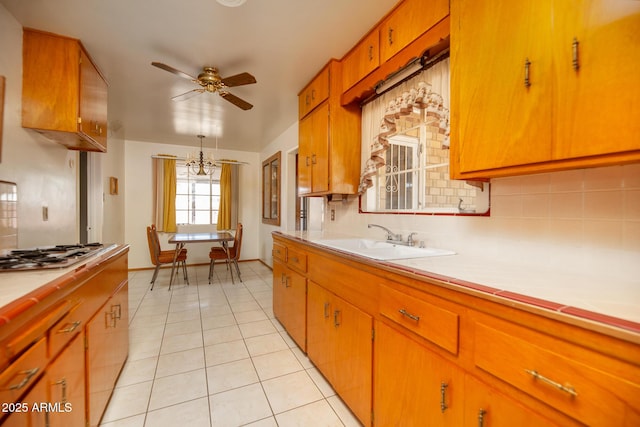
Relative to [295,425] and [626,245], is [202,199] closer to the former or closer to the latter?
[295,425]

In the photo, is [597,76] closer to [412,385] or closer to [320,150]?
[412,385]

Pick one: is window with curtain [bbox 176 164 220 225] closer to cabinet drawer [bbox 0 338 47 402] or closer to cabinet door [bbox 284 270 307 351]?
cabinet door [bbox 284 270 307 351]

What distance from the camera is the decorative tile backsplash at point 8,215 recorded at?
1500mm

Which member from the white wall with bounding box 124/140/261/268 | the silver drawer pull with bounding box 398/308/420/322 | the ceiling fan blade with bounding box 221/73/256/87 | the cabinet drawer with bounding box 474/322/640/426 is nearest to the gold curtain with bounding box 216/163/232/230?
the white wall with bounding box 124/140/261/268

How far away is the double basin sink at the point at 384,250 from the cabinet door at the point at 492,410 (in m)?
0.58

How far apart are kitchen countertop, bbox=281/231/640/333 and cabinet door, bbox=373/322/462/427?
0.30 m

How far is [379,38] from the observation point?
1.75 meters

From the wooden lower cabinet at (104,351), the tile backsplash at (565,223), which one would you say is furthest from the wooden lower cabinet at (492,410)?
the wooden lower cabinet at (104,351)

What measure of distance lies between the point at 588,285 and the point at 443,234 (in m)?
0.75

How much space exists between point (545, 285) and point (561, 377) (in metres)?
0.31

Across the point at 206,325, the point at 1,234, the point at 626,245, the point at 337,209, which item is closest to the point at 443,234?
the point at 626,245

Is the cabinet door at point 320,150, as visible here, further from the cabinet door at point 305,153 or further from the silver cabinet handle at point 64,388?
the silver cabinet handle at point 64,388

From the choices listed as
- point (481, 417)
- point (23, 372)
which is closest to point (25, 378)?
point (23, 372)

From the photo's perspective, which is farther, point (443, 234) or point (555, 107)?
point (443, 234)
